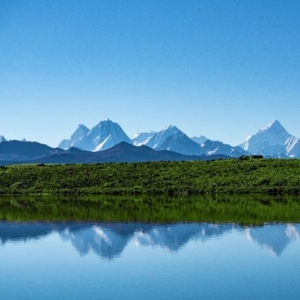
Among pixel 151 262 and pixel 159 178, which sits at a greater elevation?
pixel 159 178

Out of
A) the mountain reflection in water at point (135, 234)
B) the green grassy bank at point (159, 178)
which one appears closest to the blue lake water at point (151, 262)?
the mountain reflection in water at point (135, 234)

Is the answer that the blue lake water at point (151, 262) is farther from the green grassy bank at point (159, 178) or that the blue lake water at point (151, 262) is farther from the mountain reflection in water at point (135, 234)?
the green grassy bank at point (159, 178)

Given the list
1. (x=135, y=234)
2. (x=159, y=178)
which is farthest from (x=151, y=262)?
(x=159, y=178)

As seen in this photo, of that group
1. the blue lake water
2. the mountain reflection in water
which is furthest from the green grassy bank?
the blue lake water

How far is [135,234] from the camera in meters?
49.1

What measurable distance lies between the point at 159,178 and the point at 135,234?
64555mm

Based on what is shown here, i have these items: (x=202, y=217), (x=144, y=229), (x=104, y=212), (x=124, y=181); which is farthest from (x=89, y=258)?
(x=124, y=181)

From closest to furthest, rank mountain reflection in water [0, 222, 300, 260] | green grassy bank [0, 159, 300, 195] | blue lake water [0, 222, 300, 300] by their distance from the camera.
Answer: blue lake water [0, 222, 300, 300], mountain reflection in water [0, 222, 300, 260], green grassy bank [0, 159, 300, 195]

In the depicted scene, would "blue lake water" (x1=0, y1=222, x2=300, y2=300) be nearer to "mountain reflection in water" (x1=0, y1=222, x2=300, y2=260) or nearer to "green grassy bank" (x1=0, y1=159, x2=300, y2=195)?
"mountain reflection in water" (x1=0, y1=222, x2=300, y2=260)

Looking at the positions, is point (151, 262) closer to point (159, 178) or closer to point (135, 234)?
point (135, 234)

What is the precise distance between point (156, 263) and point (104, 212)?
107 ft

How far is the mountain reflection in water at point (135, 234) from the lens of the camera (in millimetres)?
42688

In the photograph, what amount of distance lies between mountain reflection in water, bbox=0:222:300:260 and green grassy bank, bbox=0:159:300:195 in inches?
1730

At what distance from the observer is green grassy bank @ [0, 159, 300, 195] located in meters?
101
